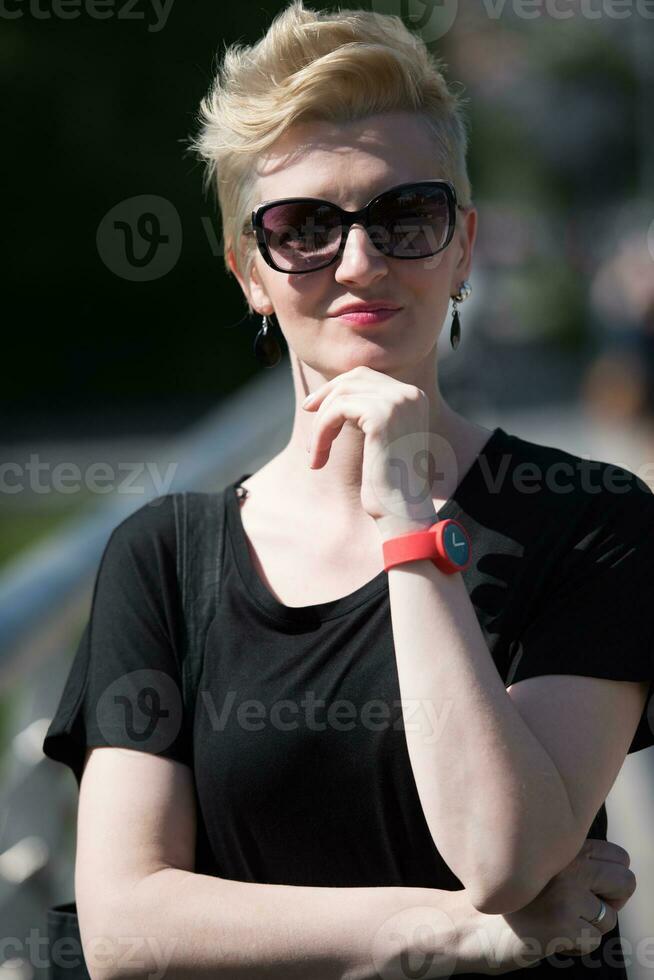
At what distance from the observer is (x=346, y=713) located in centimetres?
205

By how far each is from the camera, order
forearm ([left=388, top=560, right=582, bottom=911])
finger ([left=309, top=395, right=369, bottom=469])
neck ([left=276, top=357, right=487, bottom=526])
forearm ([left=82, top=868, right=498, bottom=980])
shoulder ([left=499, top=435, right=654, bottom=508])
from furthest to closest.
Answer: neck ([left=276, top=357, right=487, bottom=526]) → shoulder ([left=499, top=435, right=654, bottom=508]) → finger ([left=309, top=395, right=369, bottom=469]) → forearm ([left=82, top=868, right=498, bottom=980]) → forearm ([left=388, top=560, right=582, bottom=911])

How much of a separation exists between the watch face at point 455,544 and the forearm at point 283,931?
1.68ft

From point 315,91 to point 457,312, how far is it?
1.82 feet

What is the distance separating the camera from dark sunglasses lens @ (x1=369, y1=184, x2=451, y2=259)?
218 cm

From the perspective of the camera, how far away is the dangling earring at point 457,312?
247 cm

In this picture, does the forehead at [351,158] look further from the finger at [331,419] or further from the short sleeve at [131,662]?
the short sleeve at [131,662]

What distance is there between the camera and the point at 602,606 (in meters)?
2.03
